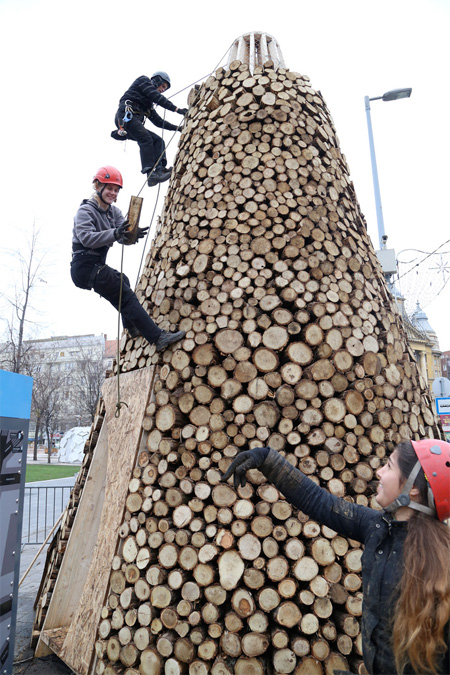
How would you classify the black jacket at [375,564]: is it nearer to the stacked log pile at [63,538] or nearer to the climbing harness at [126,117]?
the stacked log pile at [63,538]

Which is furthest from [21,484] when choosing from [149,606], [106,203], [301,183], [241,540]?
[301,183]

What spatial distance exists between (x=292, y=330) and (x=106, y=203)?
2113 mm

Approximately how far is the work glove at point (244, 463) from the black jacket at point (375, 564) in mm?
98

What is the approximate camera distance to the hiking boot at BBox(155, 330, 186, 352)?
3.56m

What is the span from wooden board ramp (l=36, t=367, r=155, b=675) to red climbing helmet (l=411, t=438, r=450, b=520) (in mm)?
2264

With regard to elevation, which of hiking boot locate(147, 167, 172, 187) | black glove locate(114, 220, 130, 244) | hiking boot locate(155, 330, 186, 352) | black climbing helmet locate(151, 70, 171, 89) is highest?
black climbing helmet locate(151, 70, 171, 89)

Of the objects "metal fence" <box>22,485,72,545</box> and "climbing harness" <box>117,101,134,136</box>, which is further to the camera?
"metal fence" <box>22,485,72,545</box>

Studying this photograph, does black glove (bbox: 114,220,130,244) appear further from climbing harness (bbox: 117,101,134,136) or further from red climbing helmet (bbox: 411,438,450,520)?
red climbing helmet (bbox: 411,438,450,520)

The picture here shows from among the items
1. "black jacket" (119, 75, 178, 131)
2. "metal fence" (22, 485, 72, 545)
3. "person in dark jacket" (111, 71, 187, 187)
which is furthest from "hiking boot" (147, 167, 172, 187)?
"metal fence" (22, 485, 72, 545)

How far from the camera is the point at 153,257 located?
445 centimetres

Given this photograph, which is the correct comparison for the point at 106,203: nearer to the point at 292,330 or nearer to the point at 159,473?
the point at 292,330

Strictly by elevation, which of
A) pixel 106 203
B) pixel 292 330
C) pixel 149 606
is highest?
pixel 106 203

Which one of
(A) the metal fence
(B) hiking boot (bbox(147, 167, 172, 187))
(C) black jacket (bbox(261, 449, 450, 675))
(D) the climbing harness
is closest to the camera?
(C) black jacket (bbox(261, 449, 450, 675))

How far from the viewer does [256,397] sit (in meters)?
3.22
